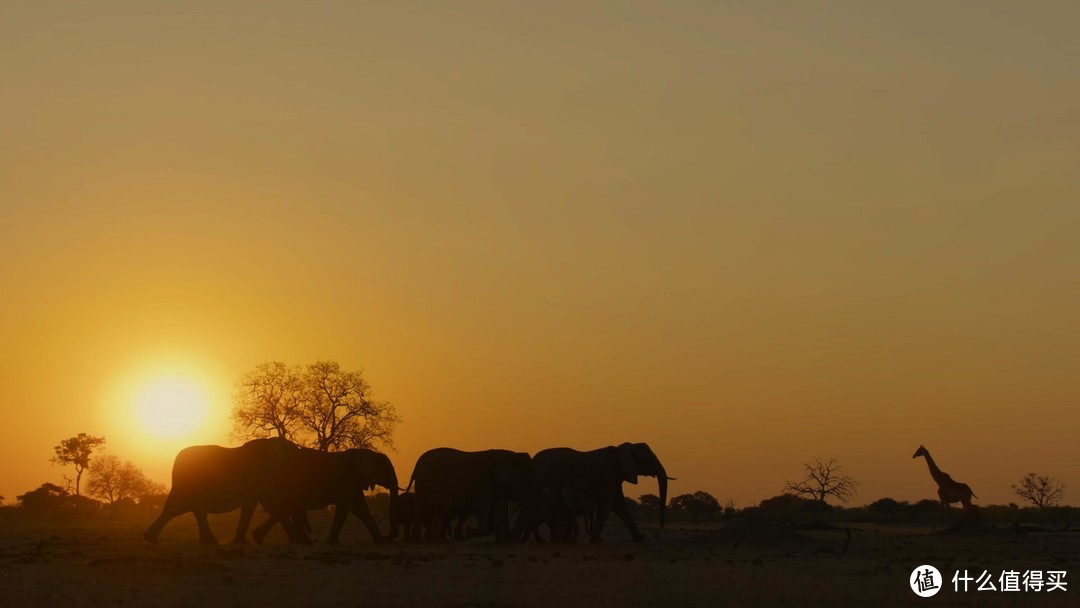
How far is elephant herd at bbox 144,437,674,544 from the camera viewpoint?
3616 centimetres

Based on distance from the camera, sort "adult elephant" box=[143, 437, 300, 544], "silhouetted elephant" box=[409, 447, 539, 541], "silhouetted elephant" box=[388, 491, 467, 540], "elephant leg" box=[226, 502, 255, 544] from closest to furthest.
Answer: "adult elephant" box=[143, 437, 300, 544], "elephant leg" box=[226, 502, 255, 544], "silhouetted elephant" box=[409, 447, 539, 541], "silhouetted elephant" box=[388, 491, 467, 540]

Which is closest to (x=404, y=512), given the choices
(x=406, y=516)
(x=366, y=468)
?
(x=406, y=516)

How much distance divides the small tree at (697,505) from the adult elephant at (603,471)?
41.2 m

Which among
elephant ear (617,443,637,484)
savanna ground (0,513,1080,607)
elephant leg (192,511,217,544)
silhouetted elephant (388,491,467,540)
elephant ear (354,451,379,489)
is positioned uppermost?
elephant ear (617,443,637,484)

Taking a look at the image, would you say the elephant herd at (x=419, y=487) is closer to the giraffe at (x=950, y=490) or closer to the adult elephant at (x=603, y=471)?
the adult elephant at (x=603, y=471)

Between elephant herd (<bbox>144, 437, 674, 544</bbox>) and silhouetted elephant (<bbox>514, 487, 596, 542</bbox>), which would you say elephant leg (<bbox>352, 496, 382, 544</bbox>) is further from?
silhouetted elephant (<bbox>514, 487, 596, 542</bbox>)

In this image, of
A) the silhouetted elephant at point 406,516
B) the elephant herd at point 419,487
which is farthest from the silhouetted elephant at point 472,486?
the silhouetted elephant at point 406,516

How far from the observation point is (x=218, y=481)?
3603 cm

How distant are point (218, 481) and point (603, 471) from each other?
1381 cm

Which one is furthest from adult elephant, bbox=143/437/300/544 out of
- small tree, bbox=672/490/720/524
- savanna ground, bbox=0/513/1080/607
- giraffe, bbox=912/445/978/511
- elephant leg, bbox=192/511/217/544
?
small tree, bbox=672/490/720/524

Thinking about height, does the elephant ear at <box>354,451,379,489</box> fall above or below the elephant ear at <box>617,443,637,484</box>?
below

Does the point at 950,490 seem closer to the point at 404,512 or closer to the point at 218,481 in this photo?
the point at 404,512

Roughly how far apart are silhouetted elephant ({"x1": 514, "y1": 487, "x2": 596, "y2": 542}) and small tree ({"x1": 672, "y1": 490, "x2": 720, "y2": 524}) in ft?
146

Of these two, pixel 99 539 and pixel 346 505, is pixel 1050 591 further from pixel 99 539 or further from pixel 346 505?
pixel 99 539
